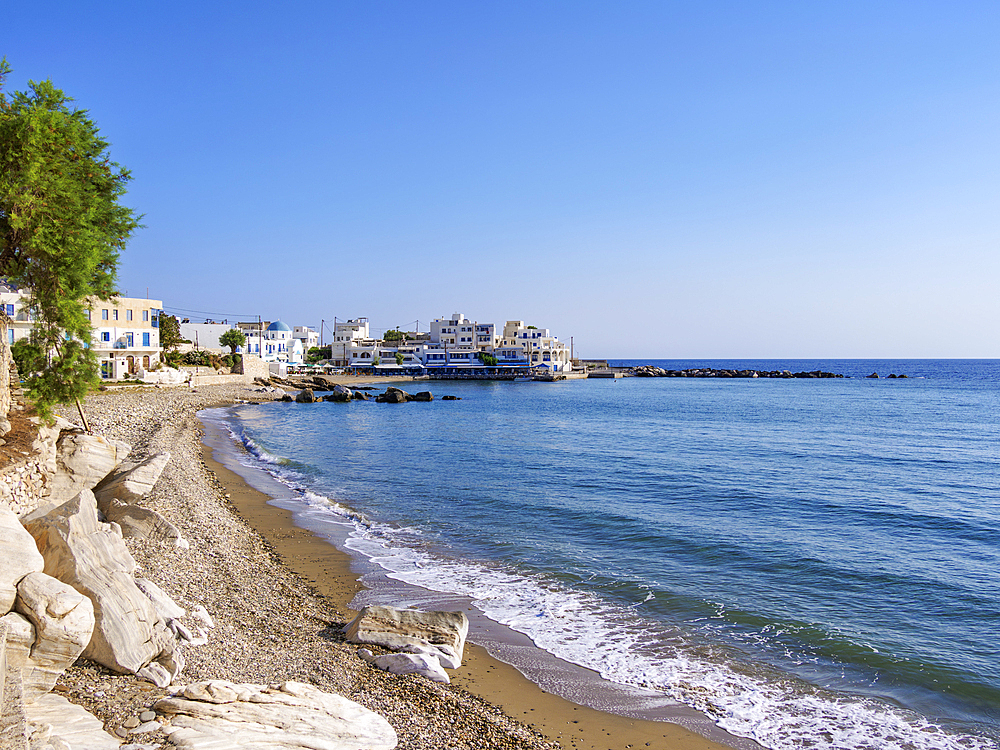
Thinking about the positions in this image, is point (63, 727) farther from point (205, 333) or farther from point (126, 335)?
point (205, 333)

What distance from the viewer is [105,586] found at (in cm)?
841

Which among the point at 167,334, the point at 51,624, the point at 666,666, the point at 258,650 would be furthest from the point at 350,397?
the point at 51,624

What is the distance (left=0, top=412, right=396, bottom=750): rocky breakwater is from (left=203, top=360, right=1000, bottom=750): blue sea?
14.9 ft

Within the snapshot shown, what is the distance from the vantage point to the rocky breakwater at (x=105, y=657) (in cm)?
631

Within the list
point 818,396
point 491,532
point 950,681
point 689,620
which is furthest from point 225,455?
point 818,396

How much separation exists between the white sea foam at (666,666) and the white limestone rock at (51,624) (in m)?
7.43

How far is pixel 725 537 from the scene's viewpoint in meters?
18.4

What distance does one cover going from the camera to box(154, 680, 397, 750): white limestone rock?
645 centimetres

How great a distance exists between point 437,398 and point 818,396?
182 ft

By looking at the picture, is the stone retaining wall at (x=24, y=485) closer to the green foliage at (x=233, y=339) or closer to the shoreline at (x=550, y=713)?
the shoreline at (x=550, y=713)

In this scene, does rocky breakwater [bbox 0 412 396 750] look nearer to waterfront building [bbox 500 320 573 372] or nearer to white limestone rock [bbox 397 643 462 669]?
white limestone rock [bbox 397 643 462 669]

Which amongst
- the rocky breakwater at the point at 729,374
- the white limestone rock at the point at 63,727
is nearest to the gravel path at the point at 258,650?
the white limestone rock at the point at 63,727

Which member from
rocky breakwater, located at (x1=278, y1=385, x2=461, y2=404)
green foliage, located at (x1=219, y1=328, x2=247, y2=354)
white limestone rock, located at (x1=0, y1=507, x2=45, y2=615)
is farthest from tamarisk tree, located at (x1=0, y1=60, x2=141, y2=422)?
green foliage, located at (x1=219, y1=328, x2=247, y2=354)

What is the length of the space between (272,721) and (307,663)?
2577 mm
